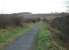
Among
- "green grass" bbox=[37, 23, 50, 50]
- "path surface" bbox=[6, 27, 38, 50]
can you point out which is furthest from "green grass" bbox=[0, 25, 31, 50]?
"green grass" bbox=[37, 23, 50, 50]

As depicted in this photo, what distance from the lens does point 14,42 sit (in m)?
1.85

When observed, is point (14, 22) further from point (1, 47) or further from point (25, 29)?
point (1, 47)

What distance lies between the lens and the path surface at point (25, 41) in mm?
1842

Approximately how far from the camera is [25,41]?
1863 millimetres

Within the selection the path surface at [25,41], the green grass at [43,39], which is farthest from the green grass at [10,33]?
the green grass at [43,39]

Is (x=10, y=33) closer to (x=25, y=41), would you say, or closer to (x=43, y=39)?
(x=25, y=41)

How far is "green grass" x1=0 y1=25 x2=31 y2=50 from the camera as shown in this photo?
1828mm

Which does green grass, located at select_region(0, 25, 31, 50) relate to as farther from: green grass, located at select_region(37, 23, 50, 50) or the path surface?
green grass, located at select_region(37, 23, 50, 50)

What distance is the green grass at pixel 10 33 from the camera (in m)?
1.83

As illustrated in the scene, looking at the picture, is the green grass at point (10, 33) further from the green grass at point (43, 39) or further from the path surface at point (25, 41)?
the green grass at point (43, 39)

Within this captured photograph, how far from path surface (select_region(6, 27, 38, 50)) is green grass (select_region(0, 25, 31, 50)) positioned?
0.16 ft

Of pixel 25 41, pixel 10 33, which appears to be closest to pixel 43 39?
pixel 25 41

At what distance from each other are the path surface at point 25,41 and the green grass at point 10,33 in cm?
5
